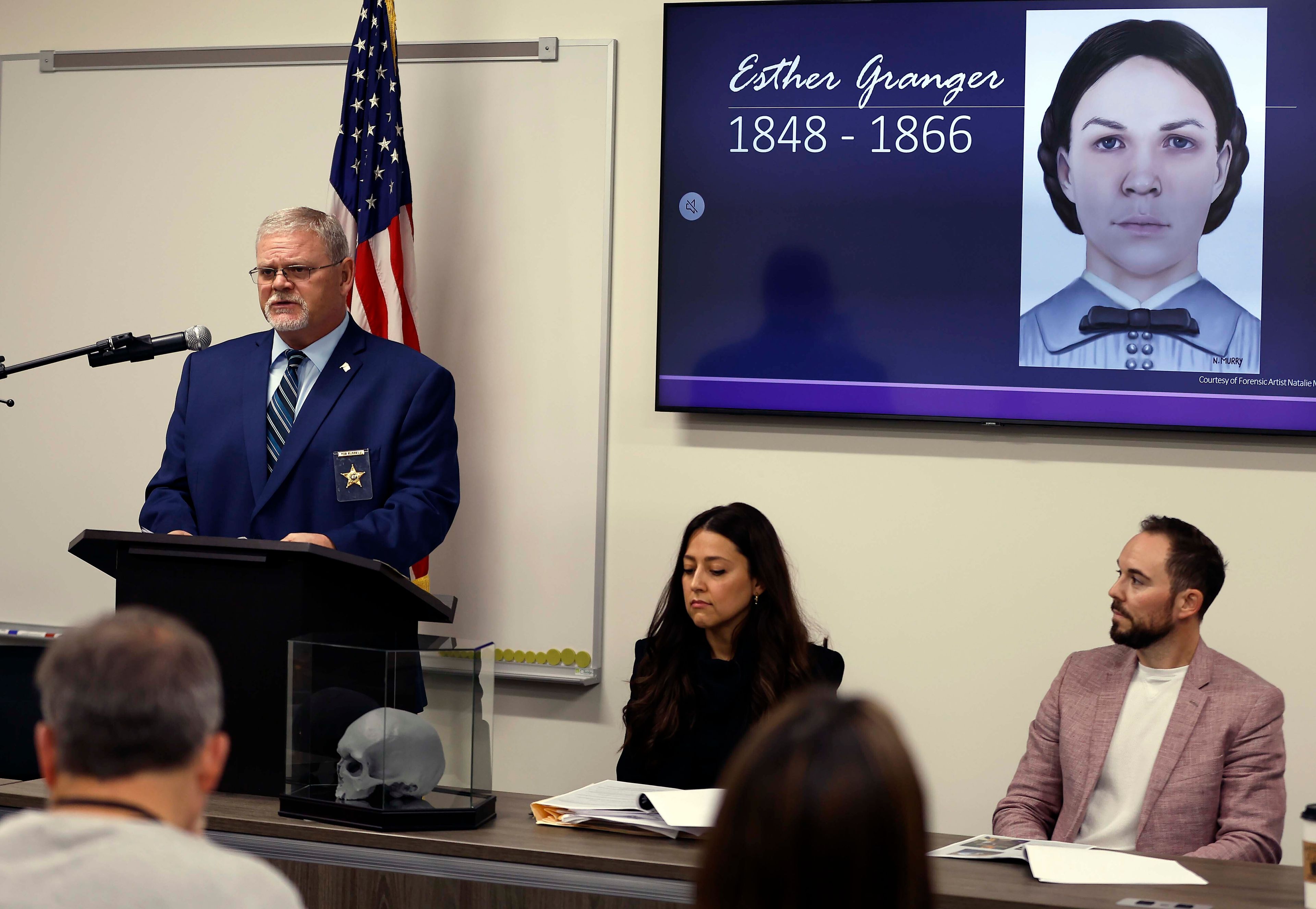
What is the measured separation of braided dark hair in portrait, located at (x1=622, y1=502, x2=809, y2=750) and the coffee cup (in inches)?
52.1

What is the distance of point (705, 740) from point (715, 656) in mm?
251

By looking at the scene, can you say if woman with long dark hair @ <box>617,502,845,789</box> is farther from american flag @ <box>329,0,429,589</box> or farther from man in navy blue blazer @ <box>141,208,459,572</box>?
american flag @ <box>329,0,429,589</box>

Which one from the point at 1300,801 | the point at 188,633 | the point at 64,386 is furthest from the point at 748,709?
the point at 64,386

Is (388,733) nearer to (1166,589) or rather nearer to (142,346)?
(142,346)

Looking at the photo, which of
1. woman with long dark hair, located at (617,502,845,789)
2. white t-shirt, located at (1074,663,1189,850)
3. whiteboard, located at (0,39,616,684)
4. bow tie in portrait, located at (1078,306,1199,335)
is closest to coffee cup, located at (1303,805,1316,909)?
white t-shirt, located at (1074,663,1189,850)

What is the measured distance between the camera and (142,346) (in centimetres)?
253

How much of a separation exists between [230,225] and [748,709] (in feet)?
8.16

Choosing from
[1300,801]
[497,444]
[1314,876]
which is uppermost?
[497,444]

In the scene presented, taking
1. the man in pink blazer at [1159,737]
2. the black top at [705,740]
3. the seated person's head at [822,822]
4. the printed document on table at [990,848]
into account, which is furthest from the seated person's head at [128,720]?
the man in pink blazer at [1159,737]

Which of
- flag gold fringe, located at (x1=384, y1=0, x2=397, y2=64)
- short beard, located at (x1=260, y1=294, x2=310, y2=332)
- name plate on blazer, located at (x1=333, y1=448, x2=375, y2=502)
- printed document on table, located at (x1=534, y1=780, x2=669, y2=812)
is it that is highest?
flag gold fringe, located at (x1=384, y1=0, x2=397, y2=64)

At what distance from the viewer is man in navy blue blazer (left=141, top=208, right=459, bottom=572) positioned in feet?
9.96

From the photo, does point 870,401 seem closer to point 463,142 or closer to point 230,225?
point 463,142

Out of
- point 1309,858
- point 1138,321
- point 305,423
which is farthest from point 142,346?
point 1138,321

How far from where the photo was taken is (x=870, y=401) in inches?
151
